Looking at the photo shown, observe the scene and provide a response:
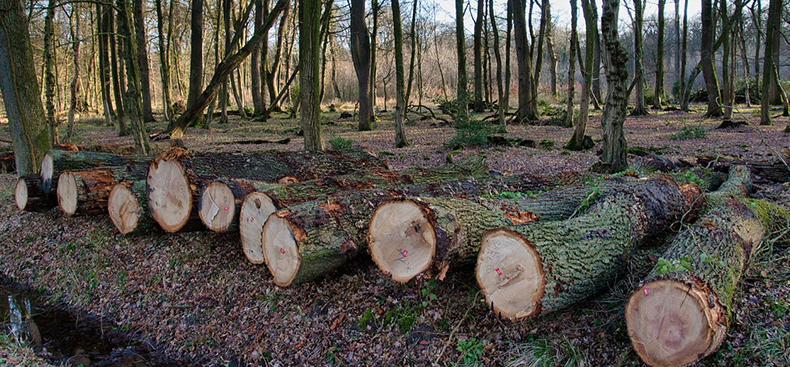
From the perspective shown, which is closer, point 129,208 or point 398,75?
point 129,208

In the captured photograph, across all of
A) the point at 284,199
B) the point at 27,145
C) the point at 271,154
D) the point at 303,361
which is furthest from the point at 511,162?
the point at 27,145

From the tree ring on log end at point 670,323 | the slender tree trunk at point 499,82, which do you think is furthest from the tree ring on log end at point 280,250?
the slender tree trunk at point 499,82

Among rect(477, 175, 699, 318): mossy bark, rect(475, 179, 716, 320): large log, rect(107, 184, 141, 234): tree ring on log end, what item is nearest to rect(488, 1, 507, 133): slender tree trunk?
rect(477, 175, 699, 318): mossy bark

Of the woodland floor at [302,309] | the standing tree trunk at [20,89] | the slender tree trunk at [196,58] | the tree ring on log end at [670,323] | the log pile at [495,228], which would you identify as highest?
the slender tree trunk at [196,58]

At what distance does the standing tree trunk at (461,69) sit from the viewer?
1135 centimetres

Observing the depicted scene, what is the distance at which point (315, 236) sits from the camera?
3.36 metres

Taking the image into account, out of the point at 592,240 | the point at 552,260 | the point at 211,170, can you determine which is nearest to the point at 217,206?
the point at 211,170

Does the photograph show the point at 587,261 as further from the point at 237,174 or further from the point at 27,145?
the point at 27,145

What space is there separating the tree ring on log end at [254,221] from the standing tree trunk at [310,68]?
3616mm

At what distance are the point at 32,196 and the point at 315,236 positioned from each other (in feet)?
15.0

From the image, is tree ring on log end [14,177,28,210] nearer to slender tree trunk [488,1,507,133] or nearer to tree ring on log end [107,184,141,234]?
tree ring on log end [107,184,141,234]

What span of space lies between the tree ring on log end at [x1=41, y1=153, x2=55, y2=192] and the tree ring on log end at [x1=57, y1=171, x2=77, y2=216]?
1.38ft

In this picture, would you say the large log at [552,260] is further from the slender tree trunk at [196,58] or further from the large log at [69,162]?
the slender tree trunk at [196,58]

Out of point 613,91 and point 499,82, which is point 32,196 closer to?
point 613,91
